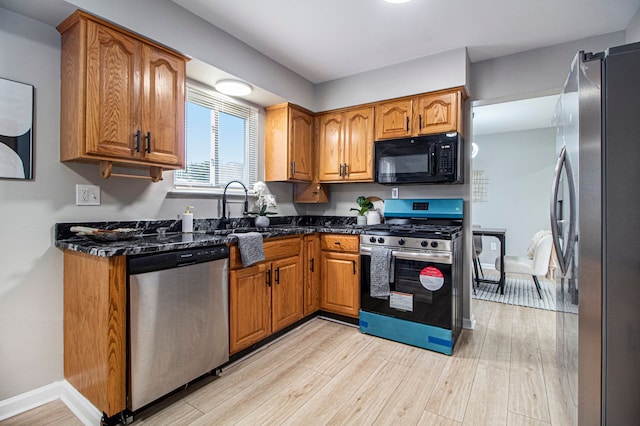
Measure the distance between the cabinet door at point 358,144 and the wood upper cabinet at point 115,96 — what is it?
180 cm

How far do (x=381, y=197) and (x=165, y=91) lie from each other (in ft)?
7.62

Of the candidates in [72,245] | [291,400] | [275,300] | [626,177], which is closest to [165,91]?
[72,245]

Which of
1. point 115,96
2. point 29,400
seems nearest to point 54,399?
point 29,400

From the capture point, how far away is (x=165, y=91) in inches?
82.6

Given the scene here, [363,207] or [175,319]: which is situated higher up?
[363,207]

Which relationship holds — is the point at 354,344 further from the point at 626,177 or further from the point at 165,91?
the point at 165,91

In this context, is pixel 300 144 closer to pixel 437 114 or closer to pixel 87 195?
pixel 437 114

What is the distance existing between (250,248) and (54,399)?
1447 millimetres

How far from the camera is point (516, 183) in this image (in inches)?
221

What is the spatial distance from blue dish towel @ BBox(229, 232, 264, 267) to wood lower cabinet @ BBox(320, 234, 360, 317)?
905 millimetres

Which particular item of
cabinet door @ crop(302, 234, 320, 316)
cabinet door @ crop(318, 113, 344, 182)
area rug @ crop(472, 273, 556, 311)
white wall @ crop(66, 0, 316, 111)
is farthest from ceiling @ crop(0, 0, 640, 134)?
area rug @ crop(472, 273, 556, 311)

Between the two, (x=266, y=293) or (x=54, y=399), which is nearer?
(x=54, y=399)

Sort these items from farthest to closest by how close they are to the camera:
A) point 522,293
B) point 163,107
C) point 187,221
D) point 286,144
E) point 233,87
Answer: point 522,293 < point 286,144 < point 233,87 < point 187,221 < point 163,107

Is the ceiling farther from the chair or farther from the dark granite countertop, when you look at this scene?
the chair
